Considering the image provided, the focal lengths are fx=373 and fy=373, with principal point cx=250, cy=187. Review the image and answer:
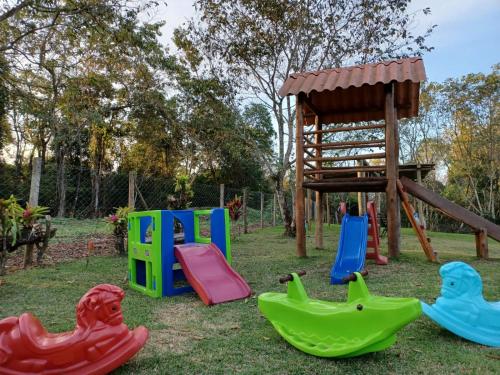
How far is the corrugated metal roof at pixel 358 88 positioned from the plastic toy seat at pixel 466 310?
15.7 ft

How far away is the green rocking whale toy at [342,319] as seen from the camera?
242cm

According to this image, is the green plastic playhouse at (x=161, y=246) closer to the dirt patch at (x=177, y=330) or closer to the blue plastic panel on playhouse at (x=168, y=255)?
the blue plastic panel on playhouse at (x=168, y=255)

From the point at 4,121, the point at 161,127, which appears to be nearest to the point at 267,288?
the point at 161,127

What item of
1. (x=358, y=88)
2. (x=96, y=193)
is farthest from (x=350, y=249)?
(x=96, y=193)

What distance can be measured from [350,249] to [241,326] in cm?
299

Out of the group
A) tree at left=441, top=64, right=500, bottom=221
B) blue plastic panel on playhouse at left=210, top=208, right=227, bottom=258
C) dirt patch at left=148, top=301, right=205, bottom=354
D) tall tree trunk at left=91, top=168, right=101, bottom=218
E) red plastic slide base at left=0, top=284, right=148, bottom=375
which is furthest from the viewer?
tree at left=441, top=64, right=500, bottom=221

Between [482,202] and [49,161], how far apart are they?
30.4 meters

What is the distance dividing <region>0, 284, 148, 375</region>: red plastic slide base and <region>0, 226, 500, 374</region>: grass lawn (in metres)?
0.20

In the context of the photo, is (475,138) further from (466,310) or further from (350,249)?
(466,310)

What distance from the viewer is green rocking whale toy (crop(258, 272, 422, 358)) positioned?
242 cm

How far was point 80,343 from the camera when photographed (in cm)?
229

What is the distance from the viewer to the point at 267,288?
497cm

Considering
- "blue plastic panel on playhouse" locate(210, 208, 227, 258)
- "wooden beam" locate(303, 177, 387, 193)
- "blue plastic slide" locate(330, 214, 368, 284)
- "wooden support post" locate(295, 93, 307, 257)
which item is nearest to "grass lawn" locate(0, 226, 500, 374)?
"blue plastic slide" locate(330, 214, 368, 284)

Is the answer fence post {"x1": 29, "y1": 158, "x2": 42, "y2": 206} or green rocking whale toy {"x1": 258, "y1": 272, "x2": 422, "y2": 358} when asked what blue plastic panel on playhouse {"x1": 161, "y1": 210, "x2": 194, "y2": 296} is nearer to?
green rocking whale toy {"x1": 258, "y1": 272, "x2": 422, "y2": 358}
